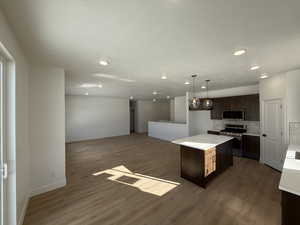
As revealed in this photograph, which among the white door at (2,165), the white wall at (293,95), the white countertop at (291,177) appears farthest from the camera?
the white wall at (293,95)

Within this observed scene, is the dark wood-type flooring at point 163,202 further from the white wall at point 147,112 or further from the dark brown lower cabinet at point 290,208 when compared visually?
the white wall at point 147,112

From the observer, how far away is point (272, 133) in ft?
12.6

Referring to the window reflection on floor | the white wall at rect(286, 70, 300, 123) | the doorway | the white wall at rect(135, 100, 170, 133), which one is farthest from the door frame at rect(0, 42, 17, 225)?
the doorway

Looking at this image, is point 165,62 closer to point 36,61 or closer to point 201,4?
point 201,4

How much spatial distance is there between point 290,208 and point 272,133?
3.24 metres

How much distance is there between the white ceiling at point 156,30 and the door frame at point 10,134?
51 cm

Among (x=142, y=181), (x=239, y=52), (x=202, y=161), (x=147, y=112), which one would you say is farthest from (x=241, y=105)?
(x=147, y=112)

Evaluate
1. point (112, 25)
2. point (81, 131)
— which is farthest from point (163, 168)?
point (81, 131)

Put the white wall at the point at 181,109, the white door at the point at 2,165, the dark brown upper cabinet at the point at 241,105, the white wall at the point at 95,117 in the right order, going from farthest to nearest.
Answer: the white wall at the point at 181,109, the white wall at the point at 95,117, the dark brown upper cabinet at the point at 241,105, the white door at the point at 2,165

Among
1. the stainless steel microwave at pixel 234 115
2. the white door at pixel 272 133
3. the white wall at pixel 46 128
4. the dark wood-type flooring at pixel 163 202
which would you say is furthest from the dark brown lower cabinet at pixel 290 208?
the stainless steel microwave at pixel 234 115

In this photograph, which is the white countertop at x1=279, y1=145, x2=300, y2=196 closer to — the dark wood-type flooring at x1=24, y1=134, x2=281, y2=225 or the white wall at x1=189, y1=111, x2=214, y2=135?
the dark wood-type flooring at x1=24, y1=134, x2=281, y2=225

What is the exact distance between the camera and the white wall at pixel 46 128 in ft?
8.51

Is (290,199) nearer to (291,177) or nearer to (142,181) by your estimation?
(291,177)

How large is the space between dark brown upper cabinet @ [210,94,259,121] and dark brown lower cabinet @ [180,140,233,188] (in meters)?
2.18
